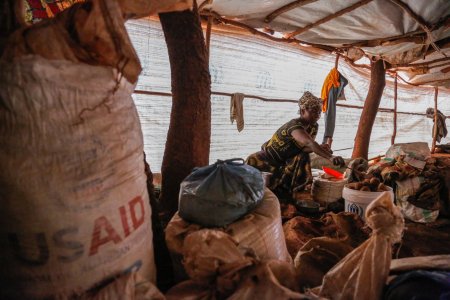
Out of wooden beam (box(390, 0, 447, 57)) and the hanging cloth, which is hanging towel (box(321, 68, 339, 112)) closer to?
the hanging cloth

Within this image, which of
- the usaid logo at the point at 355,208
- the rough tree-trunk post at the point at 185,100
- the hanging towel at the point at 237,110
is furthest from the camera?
the hanging towel at the point at 237,110

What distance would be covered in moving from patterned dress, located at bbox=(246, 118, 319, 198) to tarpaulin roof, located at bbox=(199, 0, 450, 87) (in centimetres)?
134

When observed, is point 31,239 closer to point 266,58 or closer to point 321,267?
point 321,267

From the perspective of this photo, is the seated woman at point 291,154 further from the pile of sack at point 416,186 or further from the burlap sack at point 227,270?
the burlap sack at point 227,270

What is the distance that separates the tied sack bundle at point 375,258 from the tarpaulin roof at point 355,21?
246cm

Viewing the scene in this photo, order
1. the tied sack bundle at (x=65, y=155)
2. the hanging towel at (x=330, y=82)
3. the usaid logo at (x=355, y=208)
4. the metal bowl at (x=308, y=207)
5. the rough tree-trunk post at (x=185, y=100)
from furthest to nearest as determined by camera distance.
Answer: the hanging towel at (x=330, y=82) → the metal bowl at (x=308, y=207) → the usaid logo at (x=355, y=208) → the rough tree-trunk post at (x=185, y=100) → the tied sack bundle at (x=65, y=155)

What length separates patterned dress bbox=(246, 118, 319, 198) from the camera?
409 cm

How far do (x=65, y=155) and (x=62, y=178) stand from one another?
0.07m

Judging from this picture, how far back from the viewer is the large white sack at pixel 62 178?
2.62 ft

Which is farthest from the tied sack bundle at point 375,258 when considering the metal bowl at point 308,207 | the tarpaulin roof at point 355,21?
the tarpaulin roof at point 355,21

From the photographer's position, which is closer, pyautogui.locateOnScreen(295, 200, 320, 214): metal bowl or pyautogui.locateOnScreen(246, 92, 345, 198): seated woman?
pyautogui.locateOnScreen(295, 200, 320, 214): metal bowl

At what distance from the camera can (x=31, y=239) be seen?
0.85 metres

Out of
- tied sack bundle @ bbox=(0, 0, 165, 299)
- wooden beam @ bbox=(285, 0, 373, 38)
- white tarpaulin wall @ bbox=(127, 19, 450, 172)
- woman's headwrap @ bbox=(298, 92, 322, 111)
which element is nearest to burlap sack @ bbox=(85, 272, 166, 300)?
tied sack bundle @ bbox=(0, 0, 165, 299)

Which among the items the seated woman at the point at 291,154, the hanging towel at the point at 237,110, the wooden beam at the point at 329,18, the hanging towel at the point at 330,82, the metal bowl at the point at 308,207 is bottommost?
the metal bowl at the point at 308,207
